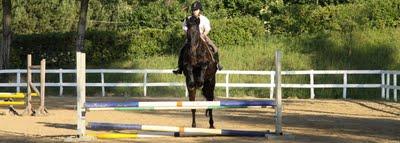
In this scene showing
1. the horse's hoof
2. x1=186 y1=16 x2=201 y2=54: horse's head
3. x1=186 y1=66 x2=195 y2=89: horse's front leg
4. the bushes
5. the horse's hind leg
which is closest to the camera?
x1=186 y1=16 x2=201 y2=54: horse's head

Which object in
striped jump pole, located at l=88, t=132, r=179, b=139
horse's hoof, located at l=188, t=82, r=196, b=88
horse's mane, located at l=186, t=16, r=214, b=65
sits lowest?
striped jump pole, located at l=88, t=132, r=179, b=139

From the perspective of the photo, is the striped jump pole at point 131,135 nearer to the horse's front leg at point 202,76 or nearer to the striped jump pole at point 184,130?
the striped jump pole at point 184,130

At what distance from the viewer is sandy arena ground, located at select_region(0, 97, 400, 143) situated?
42.1 feet

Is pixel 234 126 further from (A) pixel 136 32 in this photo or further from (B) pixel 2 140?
(A) pixel 136 32

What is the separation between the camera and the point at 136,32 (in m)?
40.7

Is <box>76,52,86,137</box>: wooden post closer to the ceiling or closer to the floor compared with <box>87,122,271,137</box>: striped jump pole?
closer to the ceiling

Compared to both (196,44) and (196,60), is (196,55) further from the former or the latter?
(196,44)

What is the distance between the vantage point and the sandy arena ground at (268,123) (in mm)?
12844

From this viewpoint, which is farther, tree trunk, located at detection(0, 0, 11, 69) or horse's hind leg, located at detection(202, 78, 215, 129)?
tree trunk, located at detection(0, 0, 11, 69)

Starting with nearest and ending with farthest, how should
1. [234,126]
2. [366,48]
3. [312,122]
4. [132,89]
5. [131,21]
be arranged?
[234,126]
[312,122]
[132,89]
[366,48]
[131,21]

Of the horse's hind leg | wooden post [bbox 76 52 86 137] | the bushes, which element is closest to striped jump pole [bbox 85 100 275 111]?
wooden post [bbox 76 52 86 137]

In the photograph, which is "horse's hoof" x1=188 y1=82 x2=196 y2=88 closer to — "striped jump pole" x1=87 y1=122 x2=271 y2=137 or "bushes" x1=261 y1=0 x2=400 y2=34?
"striped jump pole" x1=87 y1=122 x2=271 y2=137

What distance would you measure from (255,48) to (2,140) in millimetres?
26432

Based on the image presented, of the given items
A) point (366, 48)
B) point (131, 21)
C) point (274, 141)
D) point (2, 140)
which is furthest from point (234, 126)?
point (131, 21)
